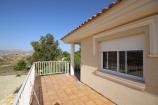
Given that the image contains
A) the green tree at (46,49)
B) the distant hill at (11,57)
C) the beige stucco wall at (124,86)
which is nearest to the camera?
the beige stucco wall at (124,86)

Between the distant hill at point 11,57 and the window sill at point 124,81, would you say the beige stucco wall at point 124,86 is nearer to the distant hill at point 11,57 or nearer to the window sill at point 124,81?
the window sill at point 124,81

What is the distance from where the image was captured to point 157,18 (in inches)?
115

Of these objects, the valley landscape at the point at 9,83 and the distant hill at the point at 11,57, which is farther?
the distant hill at the point at 11,57

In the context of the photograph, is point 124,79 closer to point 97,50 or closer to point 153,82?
point 153,82

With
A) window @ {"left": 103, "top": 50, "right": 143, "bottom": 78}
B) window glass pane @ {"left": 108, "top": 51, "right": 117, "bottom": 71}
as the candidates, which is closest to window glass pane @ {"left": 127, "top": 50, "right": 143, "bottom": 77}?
window @ {"left": 103, "top": 50, "right": 143, "bottom": 78}

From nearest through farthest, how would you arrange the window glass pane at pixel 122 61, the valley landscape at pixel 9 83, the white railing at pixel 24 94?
the white railing at pixel 24 94
the window glass pane at pixel 122 61
the valley landscape at pixel 9 83

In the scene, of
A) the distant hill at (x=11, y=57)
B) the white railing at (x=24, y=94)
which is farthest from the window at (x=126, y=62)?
the distant hill at (x=11, y=57)

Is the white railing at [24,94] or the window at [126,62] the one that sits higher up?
the window at [126,62]

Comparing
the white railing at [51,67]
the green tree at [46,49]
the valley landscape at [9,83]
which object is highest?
the green tree at [46,49]

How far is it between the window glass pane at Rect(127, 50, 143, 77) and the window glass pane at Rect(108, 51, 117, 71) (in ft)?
2.72

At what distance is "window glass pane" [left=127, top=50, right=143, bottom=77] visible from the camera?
3873mm

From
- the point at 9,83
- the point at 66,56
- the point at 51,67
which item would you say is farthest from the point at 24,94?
the point at 9,83

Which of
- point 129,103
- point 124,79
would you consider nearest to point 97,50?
point 124,79

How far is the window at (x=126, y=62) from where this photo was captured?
3.92 metres
